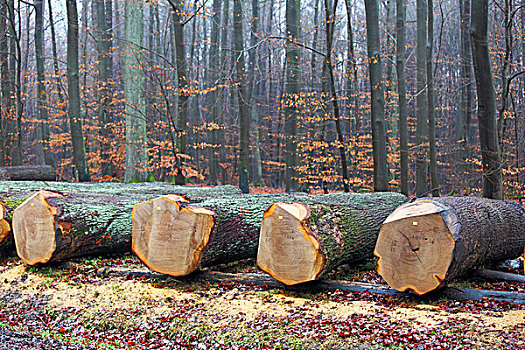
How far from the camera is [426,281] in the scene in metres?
4.45

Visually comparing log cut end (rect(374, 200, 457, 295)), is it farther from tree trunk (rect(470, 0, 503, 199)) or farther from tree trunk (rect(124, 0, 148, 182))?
tree trunk (rect(124, 0, 148, 182))

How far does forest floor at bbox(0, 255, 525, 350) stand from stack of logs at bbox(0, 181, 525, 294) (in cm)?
31

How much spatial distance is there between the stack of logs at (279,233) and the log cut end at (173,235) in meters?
0.01

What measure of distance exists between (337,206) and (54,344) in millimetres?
3585

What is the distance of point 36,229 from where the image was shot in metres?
6.09

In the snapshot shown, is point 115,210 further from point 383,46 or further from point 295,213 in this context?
point 383,46

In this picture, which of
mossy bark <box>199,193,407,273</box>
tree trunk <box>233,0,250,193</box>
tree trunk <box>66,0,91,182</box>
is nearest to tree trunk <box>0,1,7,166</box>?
tree trunk <box>66,0,91,182</box>

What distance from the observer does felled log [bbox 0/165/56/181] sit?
1359 cm

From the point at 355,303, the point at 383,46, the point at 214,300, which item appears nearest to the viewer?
the point at 355,303

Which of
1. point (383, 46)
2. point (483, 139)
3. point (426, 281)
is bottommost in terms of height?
point (426, 281)

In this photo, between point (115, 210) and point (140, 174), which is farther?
point (140, 174)

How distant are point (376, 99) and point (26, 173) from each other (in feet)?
36.8

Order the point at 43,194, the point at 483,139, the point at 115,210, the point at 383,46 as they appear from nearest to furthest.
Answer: the point at 43,194
the point at 115,210
the point at 483,139
the point at 383,46

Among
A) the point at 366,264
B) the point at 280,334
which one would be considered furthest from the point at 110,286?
the point at 366,264
